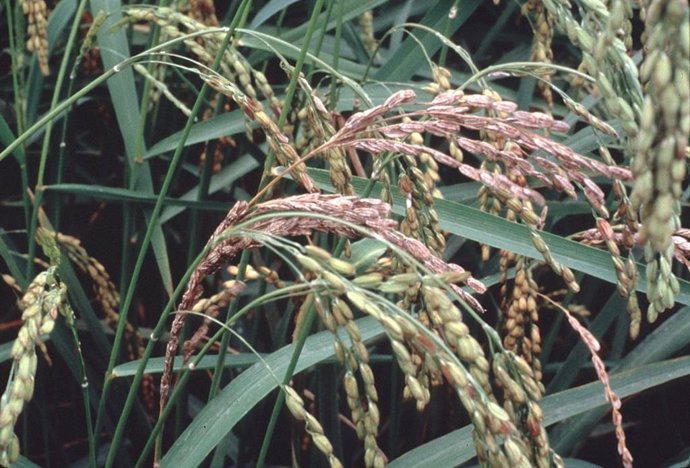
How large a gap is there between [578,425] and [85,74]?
1.36 m

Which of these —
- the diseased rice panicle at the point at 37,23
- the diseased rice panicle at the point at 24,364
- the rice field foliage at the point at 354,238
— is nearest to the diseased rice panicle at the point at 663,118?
the rice field foliage at the point at 354,238

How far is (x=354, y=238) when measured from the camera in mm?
900

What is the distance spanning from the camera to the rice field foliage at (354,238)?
29.8 inches

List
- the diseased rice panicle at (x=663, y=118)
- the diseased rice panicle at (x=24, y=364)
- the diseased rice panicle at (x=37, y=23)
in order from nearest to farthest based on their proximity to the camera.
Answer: the diseased rice panicle at (x=663, y=118) → the diseased rice panicle at (x=24, y=364) → the diseased rice panicle at (x=37, y=23)

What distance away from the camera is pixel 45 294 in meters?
0.86

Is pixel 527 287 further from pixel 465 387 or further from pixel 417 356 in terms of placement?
pixel 465 387

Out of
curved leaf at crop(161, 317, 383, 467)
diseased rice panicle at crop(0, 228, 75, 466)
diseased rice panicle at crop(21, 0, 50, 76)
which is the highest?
diseased rice panicle at crop(21, 0, 50, 76)

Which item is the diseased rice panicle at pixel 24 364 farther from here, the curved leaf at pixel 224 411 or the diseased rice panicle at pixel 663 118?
the diseased rice panicle at pixel 663 118

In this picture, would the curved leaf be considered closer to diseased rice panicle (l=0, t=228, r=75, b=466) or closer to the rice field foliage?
the rice field foliage

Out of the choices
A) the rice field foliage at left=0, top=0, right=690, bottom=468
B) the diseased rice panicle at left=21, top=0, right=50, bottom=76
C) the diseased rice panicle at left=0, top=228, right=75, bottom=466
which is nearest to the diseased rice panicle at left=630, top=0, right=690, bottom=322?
the rice field foliage at left=0, top=0, right=690, bottom=468

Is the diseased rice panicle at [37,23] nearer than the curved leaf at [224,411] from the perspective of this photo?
No

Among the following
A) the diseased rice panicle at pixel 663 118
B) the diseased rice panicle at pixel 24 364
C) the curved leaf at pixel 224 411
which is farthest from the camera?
the curved leaf at pixel 224 411

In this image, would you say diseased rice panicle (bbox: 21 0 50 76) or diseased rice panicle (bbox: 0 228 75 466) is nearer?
diseased rice panicle (bbox: 0 228 75 466)

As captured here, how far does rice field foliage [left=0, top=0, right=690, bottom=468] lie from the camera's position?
0.76 meters
